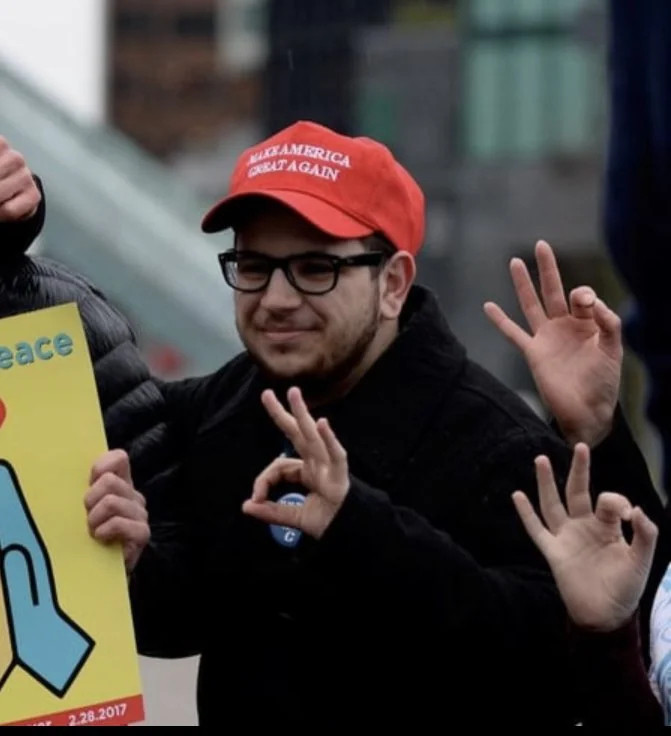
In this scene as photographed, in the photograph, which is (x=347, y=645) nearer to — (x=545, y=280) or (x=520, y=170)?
(x=545, y=280)

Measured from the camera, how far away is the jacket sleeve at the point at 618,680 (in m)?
3.05

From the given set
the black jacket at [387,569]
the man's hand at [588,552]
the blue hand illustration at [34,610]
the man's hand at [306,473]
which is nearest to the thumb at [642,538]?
the man's hand at [588,552]

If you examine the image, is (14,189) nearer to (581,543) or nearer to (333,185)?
(333,185)

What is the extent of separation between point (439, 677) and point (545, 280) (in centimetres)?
55

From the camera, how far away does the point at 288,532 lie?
10.8ft

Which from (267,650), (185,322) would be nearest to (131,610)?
(267,650)

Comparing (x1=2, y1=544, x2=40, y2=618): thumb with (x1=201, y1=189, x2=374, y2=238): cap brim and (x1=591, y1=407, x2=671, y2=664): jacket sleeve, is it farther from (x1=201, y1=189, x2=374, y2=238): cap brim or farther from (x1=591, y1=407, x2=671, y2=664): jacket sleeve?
(x1=591, y1=407, x2=671, y2=664): jacket sleeve

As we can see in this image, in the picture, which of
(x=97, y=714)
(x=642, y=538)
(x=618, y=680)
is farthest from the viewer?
(x=97, y=714)

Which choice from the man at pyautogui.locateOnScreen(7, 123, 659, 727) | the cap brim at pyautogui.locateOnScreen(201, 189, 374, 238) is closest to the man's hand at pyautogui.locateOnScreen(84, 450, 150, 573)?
the man at pyautogui.locateOnScreen(7, 123, 659, 727)

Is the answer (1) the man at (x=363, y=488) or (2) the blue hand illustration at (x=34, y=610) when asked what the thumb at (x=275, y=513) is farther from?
(2) the blue hand illustration at (x=34, y=610)

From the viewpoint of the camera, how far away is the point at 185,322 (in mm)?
9000

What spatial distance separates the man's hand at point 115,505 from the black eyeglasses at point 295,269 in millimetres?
261

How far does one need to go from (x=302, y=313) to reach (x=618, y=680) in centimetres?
59

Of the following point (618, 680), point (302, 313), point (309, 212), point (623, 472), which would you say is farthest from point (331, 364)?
point (618, 680)
